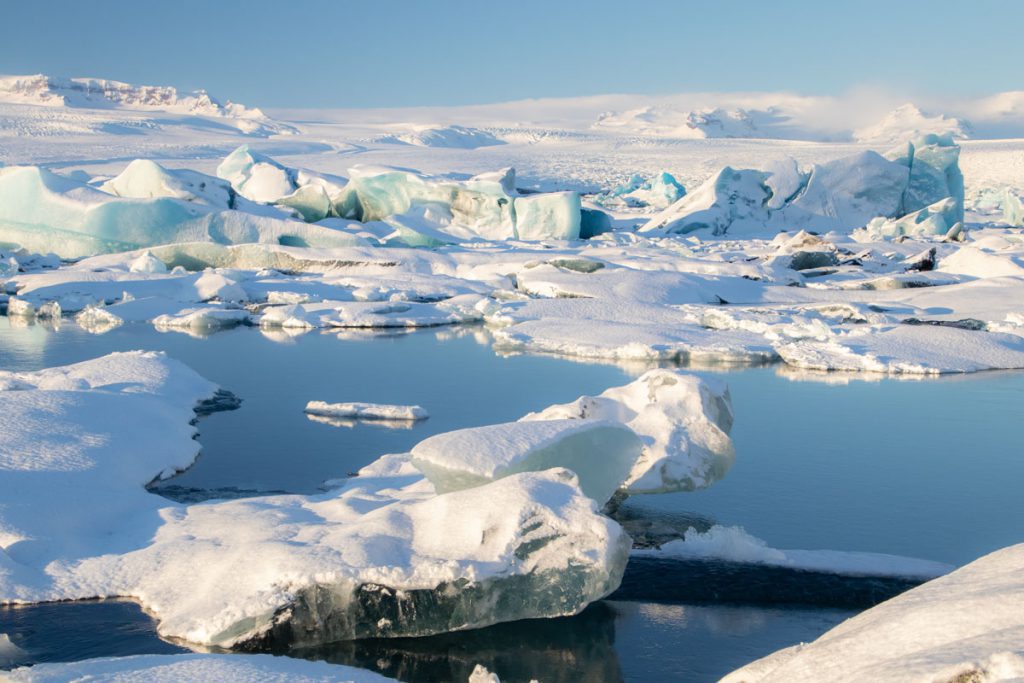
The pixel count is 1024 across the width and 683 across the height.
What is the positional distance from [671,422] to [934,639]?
7.44 ft

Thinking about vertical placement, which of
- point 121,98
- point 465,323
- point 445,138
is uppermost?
point 121,98

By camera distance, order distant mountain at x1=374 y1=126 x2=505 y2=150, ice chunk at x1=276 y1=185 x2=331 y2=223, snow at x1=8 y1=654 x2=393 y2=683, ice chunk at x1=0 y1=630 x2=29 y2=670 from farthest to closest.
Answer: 1. distant mountain at x1=374 y1=126 x2=505 y2=150
2. ice chunk at x1=276 y1=185 x2=331 y2=223
3. ice chunk at x1=0 y1=630 x2=29 y2=670
4. snow at x1=8 y1=654 x2=393 y2=683

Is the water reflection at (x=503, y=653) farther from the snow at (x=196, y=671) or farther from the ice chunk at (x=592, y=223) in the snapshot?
the ice chunk at (x=592, y=223)

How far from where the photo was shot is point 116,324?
9.16 m

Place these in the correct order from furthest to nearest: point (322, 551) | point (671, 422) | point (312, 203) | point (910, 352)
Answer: point (312, 203) → point (910, 352) → point (671, 422) → point (322, 551)

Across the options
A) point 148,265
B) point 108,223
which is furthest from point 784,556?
point 108,223

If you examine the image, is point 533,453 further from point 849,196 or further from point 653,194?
point 653,194

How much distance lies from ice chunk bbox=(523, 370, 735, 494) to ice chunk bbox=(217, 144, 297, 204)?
561 inches

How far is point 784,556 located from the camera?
3365 millimetres

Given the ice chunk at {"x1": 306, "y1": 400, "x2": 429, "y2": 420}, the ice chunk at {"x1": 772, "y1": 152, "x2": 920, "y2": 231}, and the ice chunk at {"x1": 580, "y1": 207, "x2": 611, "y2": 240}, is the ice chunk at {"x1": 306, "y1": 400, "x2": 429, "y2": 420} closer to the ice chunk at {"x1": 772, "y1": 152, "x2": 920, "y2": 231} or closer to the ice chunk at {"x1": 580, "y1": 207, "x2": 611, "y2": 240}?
the ice chunk at {"x1": 580, "y1": 207, "x2": 611, "y2": 240}

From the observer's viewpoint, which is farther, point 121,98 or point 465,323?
point 121,98

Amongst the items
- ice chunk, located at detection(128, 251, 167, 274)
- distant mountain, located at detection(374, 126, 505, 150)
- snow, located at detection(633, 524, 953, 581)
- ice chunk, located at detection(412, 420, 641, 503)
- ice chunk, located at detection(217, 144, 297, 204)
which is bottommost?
snow, located at detection(633, 524, 953, 581)

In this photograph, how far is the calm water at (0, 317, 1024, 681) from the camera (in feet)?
9.13

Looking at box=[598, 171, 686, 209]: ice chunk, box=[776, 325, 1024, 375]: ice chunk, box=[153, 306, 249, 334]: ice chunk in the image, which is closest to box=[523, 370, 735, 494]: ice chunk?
box=[776, 325, 1024, 375]: ice chunk
